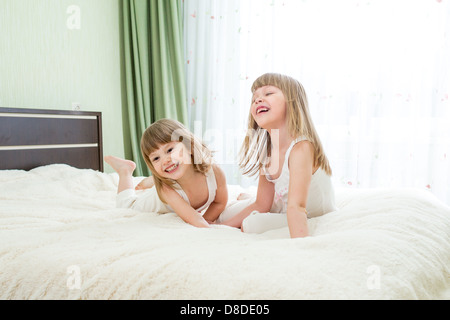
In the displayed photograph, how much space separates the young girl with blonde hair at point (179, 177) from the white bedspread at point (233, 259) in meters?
0.21

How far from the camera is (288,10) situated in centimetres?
297

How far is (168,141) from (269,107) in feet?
1.44

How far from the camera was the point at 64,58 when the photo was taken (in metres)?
2.70

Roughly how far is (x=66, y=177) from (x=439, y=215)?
1.94 metres

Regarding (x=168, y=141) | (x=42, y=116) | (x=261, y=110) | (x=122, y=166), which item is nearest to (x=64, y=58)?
(x=42, y=116)

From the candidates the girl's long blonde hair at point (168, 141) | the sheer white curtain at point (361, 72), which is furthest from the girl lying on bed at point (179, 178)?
the sheer white curtain at point (361, 72)

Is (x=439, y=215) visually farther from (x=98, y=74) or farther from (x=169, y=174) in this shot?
(x=98, y=74)

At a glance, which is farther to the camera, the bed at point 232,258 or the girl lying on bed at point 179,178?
the girl lying on bed at point 179,178

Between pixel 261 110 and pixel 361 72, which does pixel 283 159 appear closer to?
pixel 261 110

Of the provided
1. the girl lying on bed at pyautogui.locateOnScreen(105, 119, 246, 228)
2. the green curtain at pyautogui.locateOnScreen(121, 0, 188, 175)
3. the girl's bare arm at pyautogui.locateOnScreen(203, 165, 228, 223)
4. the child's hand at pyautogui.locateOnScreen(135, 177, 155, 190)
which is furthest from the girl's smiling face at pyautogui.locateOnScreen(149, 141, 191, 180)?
the green curtain at pyautogui.locateOnScreen(121, 0, 188, 175)

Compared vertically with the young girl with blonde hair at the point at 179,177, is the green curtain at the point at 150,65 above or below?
above

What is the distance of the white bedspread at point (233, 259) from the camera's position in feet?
2.20

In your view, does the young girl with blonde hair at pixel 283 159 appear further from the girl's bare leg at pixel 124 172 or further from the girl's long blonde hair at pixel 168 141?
the girl's bare leg at pixel 124 172
